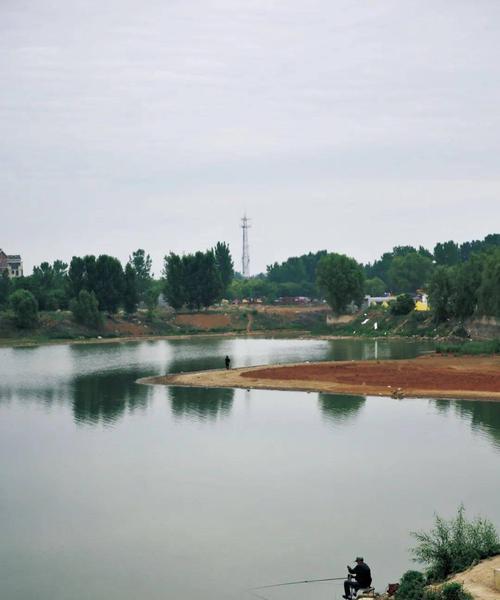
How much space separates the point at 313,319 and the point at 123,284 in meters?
38.7

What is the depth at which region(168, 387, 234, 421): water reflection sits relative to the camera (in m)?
55.9

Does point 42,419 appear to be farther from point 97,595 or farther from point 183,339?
point 183,339

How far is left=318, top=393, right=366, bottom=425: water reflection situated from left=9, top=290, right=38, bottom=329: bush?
76866 mm

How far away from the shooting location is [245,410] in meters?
57.7

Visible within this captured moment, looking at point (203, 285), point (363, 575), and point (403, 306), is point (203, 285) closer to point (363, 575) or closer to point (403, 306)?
point (403, 306)

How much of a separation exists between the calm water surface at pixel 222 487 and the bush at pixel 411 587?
170 cm

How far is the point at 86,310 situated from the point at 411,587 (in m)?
122

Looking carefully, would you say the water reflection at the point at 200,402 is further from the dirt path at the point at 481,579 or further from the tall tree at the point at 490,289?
the tall tree at the point at 490,289

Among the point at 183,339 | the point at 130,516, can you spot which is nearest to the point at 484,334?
the point at 183,339

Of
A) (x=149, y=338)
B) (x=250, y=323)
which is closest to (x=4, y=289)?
(x=149, y=338)

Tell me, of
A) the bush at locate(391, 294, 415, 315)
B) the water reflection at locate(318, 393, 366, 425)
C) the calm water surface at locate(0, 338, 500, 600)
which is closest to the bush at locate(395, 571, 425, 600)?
the calm water surface at locate(0, 338, 500, 600)

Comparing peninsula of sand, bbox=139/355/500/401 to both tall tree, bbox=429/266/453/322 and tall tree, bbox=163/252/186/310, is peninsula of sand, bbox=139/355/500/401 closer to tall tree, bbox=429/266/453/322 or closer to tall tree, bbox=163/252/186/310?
tall tree, bbox=429/266/453/322

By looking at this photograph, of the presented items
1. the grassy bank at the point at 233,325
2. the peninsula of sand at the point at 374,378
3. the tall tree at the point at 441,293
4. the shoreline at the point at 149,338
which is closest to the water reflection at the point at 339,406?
the peninsula of sand at the point at 374,378

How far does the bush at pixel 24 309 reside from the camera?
433ft
